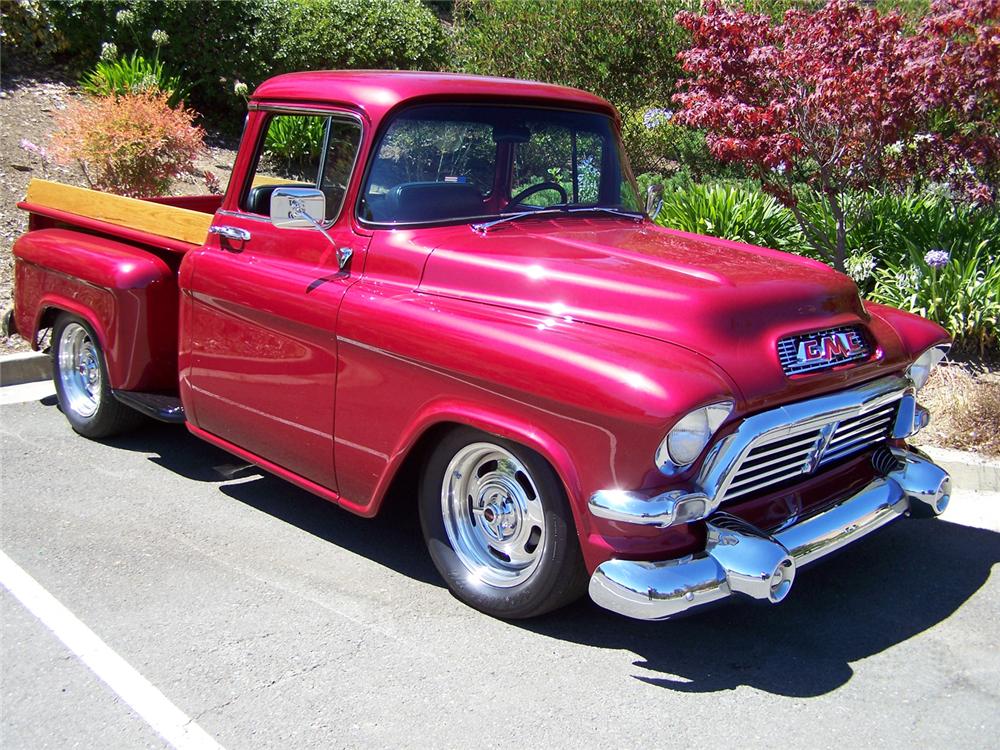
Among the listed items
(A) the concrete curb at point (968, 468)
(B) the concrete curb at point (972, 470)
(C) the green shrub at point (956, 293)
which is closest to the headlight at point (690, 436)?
(A) the concrete curb at point (968, 468)

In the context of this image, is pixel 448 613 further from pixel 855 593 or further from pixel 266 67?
pixel 266 67

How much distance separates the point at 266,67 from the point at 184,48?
94cm

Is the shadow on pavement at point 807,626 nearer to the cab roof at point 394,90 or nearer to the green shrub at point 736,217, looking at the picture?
the cab roof at point 394,90

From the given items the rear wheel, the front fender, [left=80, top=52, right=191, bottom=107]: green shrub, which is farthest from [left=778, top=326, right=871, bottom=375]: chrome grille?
[left=80, top=52, right=191, bottom=107]: green shrub

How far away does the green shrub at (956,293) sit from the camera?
241 inches

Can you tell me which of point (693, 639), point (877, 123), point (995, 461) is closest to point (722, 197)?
point (877, 123)

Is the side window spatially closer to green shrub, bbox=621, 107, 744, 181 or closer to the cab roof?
the cab roof

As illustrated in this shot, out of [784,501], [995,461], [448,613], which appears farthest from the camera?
[995,461]

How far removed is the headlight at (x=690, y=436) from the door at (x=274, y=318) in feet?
4.92

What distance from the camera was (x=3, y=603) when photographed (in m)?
3.91

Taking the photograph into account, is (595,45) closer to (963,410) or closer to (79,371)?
(963,410)

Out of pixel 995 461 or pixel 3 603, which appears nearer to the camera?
pixel 3 603

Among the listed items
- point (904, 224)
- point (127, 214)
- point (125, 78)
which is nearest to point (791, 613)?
point (127, 214)

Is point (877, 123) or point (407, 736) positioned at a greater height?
point (877, 123)
